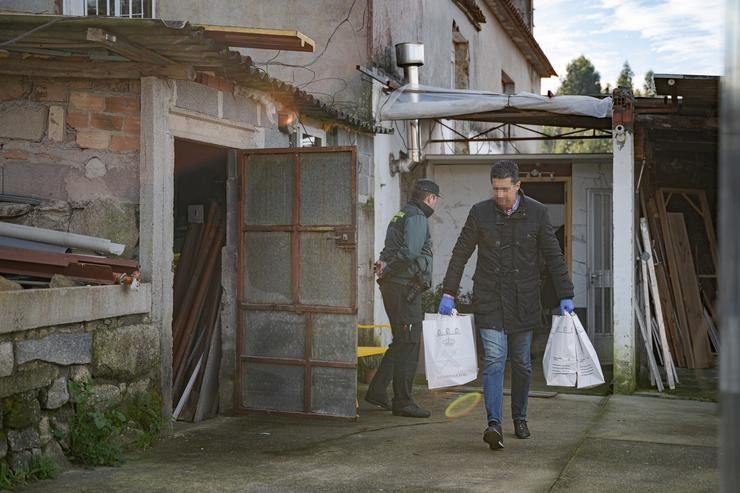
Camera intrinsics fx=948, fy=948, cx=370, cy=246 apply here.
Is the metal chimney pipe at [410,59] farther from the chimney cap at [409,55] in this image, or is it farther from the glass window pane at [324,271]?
the glass window pane at [324,271]

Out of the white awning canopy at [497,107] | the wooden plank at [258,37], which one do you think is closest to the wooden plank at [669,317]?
the white awning canopy at [497,107]

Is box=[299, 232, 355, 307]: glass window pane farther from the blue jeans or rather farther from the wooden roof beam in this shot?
the wooden roof beam

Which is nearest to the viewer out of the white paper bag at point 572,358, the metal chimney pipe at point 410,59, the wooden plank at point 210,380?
the white paper bag at point 572,358

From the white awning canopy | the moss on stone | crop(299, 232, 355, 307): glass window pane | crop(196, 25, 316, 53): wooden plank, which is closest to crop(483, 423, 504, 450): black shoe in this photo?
crop(299, 232, 355, 307): glass window pane

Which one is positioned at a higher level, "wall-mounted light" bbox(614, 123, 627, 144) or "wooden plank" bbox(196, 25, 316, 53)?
"wooden plank" bbox(196, 25, 316, 53)

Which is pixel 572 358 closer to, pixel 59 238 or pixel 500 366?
pixel 500 366

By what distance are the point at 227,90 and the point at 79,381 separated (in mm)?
2772

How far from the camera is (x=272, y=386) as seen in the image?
7.55m

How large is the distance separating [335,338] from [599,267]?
5.67m

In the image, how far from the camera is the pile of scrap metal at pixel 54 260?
19.7 ft

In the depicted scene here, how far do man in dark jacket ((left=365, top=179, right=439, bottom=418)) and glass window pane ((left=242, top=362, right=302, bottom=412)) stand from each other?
0.90 meters

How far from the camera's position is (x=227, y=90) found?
7.59 metres

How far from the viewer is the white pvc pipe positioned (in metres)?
6.09

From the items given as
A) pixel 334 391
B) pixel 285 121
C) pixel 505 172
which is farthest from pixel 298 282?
pixel 505 172
